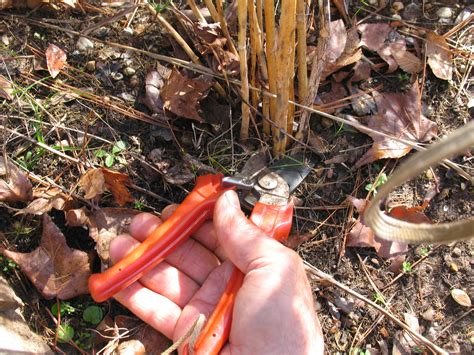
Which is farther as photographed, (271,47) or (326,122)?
(326,122)

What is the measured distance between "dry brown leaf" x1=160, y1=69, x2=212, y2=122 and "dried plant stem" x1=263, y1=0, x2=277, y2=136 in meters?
0.29

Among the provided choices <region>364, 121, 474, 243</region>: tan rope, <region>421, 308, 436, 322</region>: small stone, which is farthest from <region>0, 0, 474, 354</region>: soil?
<region>364, 121, 474, 243</region>: tan rope

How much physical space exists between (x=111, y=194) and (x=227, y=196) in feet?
1.74

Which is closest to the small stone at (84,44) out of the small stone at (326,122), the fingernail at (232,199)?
the fingernail at (232,199)

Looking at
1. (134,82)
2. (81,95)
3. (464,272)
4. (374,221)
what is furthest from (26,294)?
(464,272)

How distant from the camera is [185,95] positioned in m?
1.99

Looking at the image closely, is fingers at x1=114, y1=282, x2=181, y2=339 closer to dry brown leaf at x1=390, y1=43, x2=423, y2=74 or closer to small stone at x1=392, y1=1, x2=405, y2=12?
dry brown leaf at x1=390, y1=43, x2=423, y2=74

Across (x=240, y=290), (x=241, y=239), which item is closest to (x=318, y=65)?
(x=241, y=239)

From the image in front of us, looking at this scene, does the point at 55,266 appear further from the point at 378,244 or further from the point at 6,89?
the point at 378,244

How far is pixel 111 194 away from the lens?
197cm

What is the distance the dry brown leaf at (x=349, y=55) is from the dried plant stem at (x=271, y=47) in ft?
1.23

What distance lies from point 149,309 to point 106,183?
526 millimetres

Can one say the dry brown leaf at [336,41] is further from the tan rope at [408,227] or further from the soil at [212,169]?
the tan rope at [408,227]

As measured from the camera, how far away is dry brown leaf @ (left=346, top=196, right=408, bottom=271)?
76.8 inches
